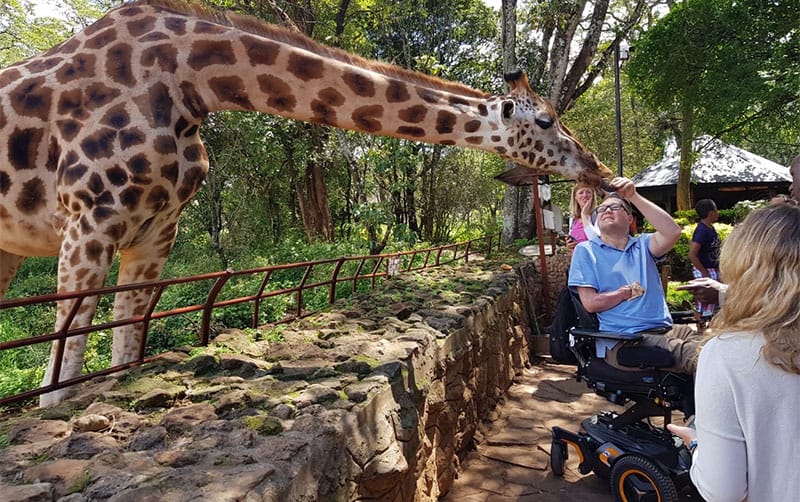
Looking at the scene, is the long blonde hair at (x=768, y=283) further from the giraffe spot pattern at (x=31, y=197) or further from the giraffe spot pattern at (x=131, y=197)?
the giraffe spot pattern at (x=31, y=197)

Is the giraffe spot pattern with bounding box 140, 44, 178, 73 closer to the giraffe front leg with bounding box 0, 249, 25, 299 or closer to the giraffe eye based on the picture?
the giraffe front leg with bounding box 0, 249, 25, 299

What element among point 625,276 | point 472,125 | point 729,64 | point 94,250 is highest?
point 729,64

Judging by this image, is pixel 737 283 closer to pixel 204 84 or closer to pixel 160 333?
pixel 204 84

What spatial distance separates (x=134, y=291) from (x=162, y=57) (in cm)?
146

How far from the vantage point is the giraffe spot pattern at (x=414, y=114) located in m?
3.26

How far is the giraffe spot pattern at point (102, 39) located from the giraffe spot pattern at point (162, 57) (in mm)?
246

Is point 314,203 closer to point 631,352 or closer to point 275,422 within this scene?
point 631,352

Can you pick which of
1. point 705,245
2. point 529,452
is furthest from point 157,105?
point 705,245

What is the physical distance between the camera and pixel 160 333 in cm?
555

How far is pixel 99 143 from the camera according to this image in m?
2.55

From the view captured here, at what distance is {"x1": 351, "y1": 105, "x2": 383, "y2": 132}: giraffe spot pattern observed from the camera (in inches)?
126

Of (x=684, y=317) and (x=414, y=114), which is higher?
(x=414, y=114)

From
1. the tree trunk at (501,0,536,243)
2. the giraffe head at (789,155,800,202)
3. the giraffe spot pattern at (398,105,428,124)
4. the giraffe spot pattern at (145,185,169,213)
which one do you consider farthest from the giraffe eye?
the tree trunk at (501,0,536,243)

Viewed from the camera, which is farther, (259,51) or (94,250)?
(259,51)
